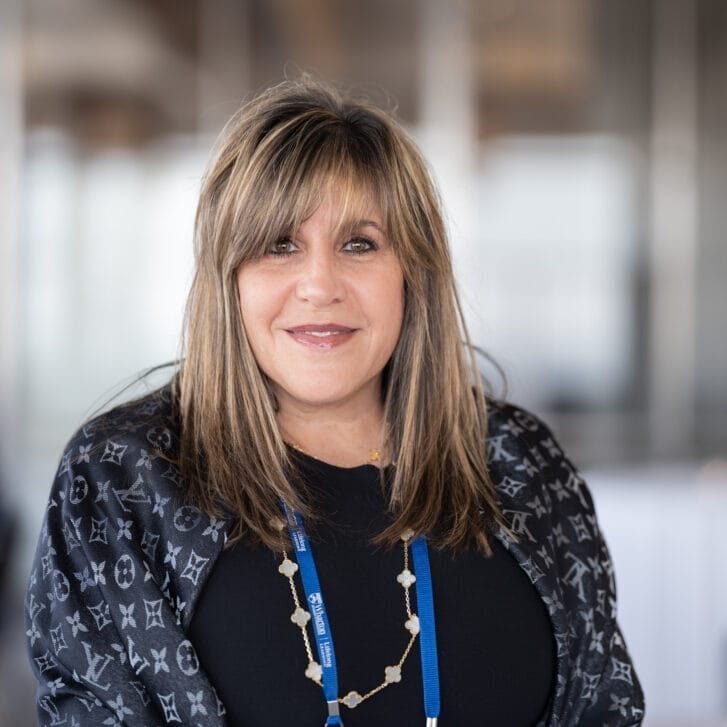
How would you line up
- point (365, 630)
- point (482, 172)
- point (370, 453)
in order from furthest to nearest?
point (482, 172) → point (370, 453) → point (365, 630)

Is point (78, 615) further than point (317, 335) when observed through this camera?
No

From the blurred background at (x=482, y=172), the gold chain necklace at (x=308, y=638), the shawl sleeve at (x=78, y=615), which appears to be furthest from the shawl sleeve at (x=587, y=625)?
the blurred background at (x=482, y=172)

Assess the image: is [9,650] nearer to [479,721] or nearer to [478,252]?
[478,252]

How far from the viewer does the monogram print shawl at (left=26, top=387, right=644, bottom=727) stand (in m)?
1.58

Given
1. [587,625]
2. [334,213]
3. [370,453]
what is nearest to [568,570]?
[587,625]

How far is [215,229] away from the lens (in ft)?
5.81

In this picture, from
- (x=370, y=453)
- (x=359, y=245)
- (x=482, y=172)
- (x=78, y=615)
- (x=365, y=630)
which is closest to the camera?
(x=78, y=615)

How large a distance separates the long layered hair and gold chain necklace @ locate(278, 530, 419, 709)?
47 mm

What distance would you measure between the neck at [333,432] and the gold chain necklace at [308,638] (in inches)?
8.8

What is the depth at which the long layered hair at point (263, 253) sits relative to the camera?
1.74 metres

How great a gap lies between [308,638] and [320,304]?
0.48m

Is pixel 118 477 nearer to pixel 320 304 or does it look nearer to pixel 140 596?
pixel 140 596

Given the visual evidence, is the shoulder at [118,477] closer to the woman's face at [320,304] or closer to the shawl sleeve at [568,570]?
the woman's face at [320,304]

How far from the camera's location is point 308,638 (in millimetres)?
1657
